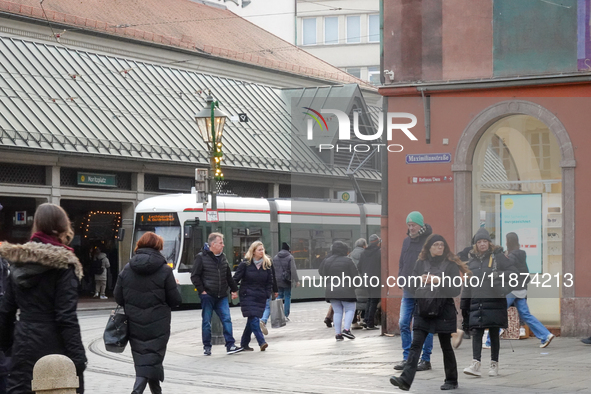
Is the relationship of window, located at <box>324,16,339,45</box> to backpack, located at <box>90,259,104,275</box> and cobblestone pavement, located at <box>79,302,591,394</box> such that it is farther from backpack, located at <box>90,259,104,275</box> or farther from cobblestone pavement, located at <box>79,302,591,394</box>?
cobblestone pavement, located at <box>79,302,591,394</box>

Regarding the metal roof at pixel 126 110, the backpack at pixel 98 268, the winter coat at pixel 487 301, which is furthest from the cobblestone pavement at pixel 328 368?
the backpack at pixel 98 268

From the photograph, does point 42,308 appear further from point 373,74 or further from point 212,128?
point 373,74

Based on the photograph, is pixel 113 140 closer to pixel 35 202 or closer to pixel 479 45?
pixel 35 202

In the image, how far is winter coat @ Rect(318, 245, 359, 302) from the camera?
1655cm

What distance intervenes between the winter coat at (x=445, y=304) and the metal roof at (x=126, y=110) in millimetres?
17368

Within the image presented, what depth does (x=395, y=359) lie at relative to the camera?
13.4 metres

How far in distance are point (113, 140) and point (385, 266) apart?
63.2 ft

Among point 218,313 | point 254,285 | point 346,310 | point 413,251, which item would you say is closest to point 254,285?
point 254,285

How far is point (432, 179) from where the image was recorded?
53.4 feet

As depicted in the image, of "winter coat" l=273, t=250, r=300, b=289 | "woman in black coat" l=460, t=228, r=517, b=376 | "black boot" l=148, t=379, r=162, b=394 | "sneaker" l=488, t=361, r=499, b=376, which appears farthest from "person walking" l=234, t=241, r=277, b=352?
"winter coat" l=273, t=250, r=300, b=289

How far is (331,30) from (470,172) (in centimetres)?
5627

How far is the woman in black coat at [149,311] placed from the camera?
30.0ft

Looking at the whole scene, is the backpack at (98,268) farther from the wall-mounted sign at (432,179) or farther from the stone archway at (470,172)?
the stone archway at (470,172)

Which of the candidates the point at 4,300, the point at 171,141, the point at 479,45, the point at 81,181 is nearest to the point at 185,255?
the point at 81,181
